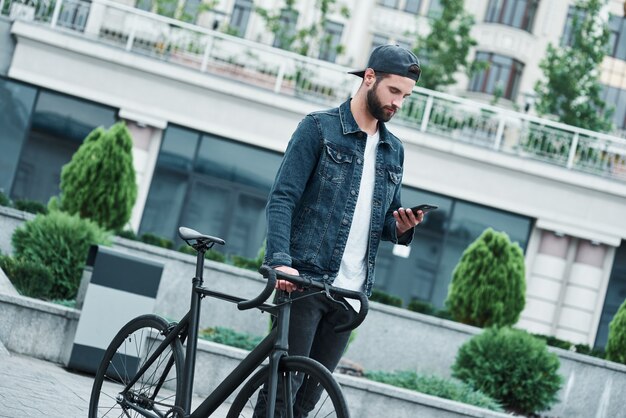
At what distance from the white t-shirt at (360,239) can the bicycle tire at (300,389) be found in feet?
1.77

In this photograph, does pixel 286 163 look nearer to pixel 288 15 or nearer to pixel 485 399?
pixel 485 399

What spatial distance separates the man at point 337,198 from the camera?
4555 mm

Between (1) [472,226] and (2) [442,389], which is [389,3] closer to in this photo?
(1) [472,226]

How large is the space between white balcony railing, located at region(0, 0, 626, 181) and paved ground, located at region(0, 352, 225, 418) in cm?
1396

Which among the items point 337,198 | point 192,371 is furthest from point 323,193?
point 192,371

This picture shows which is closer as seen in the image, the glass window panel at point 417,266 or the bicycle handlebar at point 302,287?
the bicycle handlebar at point 302,287

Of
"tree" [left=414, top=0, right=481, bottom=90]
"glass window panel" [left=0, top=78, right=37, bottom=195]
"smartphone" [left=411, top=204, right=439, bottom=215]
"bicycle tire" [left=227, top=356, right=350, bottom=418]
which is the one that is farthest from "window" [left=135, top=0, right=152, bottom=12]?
"bicycle tire" [left=227, top=356, right=350, bottom=418]

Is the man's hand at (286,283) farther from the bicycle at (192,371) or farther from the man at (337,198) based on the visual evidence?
the man at (337,198)

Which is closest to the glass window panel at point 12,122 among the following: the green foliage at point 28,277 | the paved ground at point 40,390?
the green foliage at point 28,277

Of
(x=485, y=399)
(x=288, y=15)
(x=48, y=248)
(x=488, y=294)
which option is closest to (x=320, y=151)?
(x=485, y=399)

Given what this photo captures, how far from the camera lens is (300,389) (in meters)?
4.38

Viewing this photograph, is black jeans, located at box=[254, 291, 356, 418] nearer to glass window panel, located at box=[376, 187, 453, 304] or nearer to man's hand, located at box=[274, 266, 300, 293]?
man's hand, located at box=[274, 266, 300, 293]

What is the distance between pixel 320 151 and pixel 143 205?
1862 centimetres

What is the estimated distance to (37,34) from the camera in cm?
2173
